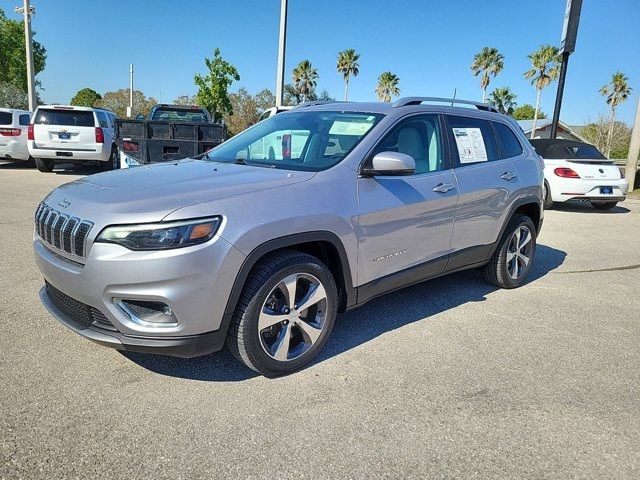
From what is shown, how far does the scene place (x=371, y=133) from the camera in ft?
11.6

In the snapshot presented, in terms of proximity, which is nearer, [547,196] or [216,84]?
[547,196]

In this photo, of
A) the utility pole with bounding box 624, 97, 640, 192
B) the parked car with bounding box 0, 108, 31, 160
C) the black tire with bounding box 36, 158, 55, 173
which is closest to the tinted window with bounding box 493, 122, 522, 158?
the black tire with bounding box 36, 158, 55, 173

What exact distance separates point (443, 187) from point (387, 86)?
62346mm

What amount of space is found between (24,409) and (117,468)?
2.52ft

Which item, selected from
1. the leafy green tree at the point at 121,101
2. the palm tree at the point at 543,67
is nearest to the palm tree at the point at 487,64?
the palm tree at the point at 543,67

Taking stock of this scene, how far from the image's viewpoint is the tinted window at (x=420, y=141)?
12.2 feet

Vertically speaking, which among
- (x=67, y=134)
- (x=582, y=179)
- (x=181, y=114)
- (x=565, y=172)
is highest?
(x=181, y=114)

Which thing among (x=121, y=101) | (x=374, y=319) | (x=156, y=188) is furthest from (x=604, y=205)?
(x=121, y=101)

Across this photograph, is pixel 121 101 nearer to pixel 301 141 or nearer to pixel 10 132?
pixel 10 132

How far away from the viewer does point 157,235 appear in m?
2.52

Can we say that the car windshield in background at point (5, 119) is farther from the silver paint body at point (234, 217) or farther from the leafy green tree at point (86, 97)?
the leafy green tree at point (86, 97)

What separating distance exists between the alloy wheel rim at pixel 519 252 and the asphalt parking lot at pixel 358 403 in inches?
26.8

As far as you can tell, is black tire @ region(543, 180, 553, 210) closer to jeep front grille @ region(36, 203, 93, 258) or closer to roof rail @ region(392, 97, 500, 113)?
roof rail @ region(392, 97, 500, 113)

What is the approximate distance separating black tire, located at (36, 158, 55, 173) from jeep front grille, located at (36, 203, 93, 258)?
12101 millimetres
